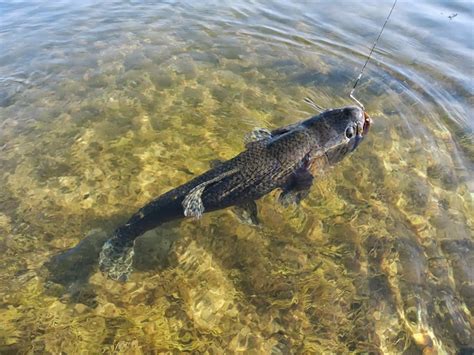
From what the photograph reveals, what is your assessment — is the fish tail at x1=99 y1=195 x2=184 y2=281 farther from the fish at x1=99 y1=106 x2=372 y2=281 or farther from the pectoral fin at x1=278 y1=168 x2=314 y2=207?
the pectoral fin at x1=278 y1=168 x2=314 y2=207

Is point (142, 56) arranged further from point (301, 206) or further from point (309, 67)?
point (301, 206)

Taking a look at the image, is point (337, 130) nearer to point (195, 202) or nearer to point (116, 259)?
point (195, 202)

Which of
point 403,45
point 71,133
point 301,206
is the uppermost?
point 403,45

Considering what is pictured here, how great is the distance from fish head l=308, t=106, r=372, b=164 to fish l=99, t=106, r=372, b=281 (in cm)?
1

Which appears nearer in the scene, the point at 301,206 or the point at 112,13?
the point at 301,206

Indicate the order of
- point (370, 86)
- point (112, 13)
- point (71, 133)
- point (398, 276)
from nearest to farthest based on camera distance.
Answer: point (398, 276), point (71, 133), point (370, 86), point (112, 13)

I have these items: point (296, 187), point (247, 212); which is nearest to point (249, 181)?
point (247, 212)

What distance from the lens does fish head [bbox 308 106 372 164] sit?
18.6ft

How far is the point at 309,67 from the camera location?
32.2 feet

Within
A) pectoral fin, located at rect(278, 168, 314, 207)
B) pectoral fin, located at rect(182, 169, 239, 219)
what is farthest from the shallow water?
pectoral fin, located at rect(182, 169, 239, 219)

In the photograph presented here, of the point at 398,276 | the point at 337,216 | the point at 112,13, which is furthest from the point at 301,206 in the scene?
the point at 112,13

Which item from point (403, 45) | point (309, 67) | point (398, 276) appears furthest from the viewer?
point (403, 45)

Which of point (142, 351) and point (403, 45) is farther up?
point (403, 45)

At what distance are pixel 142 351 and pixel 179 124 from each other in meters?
4.61
